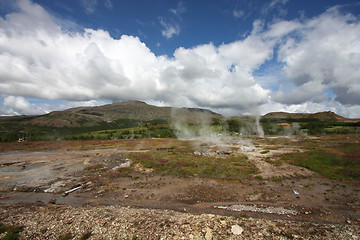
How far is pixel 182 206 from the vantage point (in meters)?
19.2

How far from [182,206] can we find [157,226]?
5.60 meters

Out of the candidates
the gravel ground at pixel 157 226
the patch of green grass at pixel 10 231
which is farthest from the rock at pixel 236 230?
the patch of green grass at pixel 10 231

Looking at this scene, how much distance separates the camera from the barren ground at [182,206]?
44.3 feet

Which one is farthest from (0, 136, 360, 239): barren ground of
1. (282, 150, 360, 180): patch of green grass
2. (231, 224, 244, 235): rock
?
(282, 150, 360, 180): patch of green grass

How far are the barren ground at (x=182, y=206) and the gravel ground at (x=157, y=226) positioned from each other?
8cm

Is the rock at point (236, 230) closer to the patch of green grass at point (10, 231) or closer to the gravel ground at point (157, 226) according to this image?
the gravel ground at point (157, 226)

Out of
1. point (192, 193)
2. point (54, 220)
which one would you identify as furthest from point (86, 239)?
point (192, 193)

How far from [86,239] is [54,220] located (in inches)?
211

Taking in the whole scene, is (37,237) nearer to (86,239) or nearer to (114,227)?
(86,239)

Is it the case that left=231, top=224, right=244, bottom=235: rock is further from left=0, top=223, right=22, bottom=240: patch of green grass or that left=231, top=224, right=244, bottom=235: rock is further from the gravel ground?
left=0, top=223, right=22, bottom=240: patch of green grass

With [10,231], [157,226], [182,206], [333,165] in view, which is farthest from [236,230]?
[333,165]

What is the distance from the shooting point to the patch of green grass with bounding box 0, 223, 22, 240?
1317cm

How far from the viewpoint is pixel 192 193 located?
895 inches

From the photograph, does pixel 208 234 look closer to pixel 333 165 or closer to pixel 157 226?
pixel 157 226
